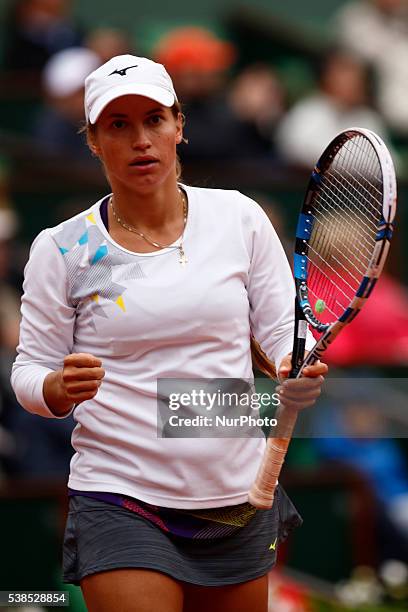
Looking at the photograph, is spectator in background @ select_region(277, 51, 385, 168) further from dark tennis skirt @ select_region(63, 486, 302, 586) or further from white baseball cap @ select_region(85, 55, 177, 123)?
dark tennis skirt @ select_region(63, 486, 302, 586)

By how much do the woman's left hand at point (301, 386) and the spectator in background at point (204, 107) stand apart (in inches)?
211

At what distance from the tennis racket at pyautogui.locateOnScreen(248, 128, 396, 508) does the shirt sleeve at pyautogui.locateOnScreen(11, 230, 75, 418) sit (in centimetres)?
53

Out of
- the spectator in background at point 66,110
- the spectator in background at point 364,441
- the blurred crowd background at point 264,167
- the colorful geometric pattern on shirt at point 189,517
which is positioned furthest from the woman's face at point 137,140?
the spectator in background at point 66,110

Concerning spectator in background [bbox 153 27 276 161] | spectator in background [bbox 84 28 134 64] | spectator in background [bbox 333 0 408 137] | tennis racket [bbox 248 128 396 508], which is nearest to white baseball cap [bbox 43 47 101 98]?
spectator in background [bbox 84 28 134 64]

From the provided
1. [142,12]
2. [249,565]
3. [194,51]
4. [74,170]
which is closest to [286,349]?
[249,565]

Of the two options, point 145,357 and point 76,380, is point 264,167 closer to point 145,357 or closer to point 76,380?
point 145,357

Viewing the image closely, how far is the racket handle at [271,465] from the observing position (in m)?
3.24

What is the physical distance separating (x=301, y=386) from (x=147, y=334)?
390 millimetres

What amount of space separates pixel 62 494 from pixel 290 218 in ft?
10.3

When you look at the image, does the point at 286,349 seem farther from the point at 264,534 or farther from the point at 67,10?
the point at 67,10

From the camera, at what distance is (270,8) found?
1301 cm

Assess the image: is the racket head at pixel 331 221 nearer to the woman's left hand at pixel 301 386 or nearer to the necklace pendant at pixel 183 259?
the woman's left hand at pixel 301 386

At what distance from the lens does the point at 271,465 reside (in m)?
3.24

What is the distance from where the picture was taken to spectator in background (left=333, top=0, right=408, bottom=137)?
37.6 ft
